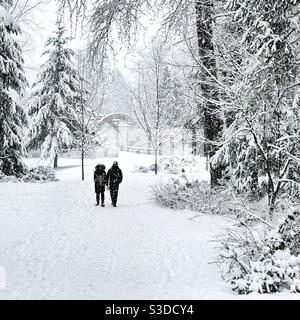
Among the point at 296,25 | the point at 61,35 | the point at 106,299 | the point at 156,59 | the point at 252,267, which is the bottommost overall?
the point at 106,299

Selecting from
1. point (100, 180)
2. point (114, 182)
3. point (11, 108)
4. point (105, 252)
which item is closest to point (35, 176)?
point (11, 108)

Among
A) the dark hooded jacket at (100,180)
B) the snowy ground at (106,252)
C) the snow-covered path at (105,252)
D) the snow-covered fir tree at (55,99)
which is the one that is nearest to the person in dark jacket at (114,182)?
the dark hooded jacket at (100,180)

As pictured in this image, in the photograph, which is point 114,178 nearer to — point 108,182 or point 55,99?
point 108,182

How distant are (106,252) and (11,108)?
14.2 meters

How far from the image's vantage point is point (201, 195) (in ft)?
41.9

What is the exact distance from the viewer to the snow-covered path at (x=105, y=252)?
221 inches

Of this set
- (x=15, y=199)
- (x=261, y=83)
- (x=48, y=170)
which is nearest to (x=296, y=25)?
(x=261, y=83)

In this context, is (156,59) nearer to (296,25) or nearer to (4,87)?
(4,87)

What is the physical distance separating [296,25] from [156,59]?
21441mm

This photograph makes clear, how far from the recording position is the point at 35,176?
22.1m

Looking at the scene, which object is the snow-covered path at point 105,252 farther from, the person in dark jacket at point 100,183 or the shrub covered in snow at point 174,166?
the shrub covered in snow at point 174,166

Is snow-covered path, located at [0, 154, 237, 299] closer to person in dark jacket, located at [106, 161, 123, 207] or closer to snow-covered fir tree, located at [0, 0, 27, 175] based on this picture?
person in dark jacket, located at [106, 161, 123, 207]

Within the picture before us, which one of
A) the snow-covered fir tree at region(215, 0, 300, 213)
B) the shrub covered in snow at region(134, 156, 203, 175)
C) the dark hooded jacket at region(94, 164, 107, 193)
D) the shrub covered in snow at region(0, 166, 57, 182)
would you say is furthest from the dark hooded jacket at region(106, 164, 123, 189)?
the shrub covered in snow at region(134, 156, 203, 175)

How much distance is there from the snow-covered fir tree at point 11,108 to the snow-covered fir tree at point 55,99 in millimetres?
6272
